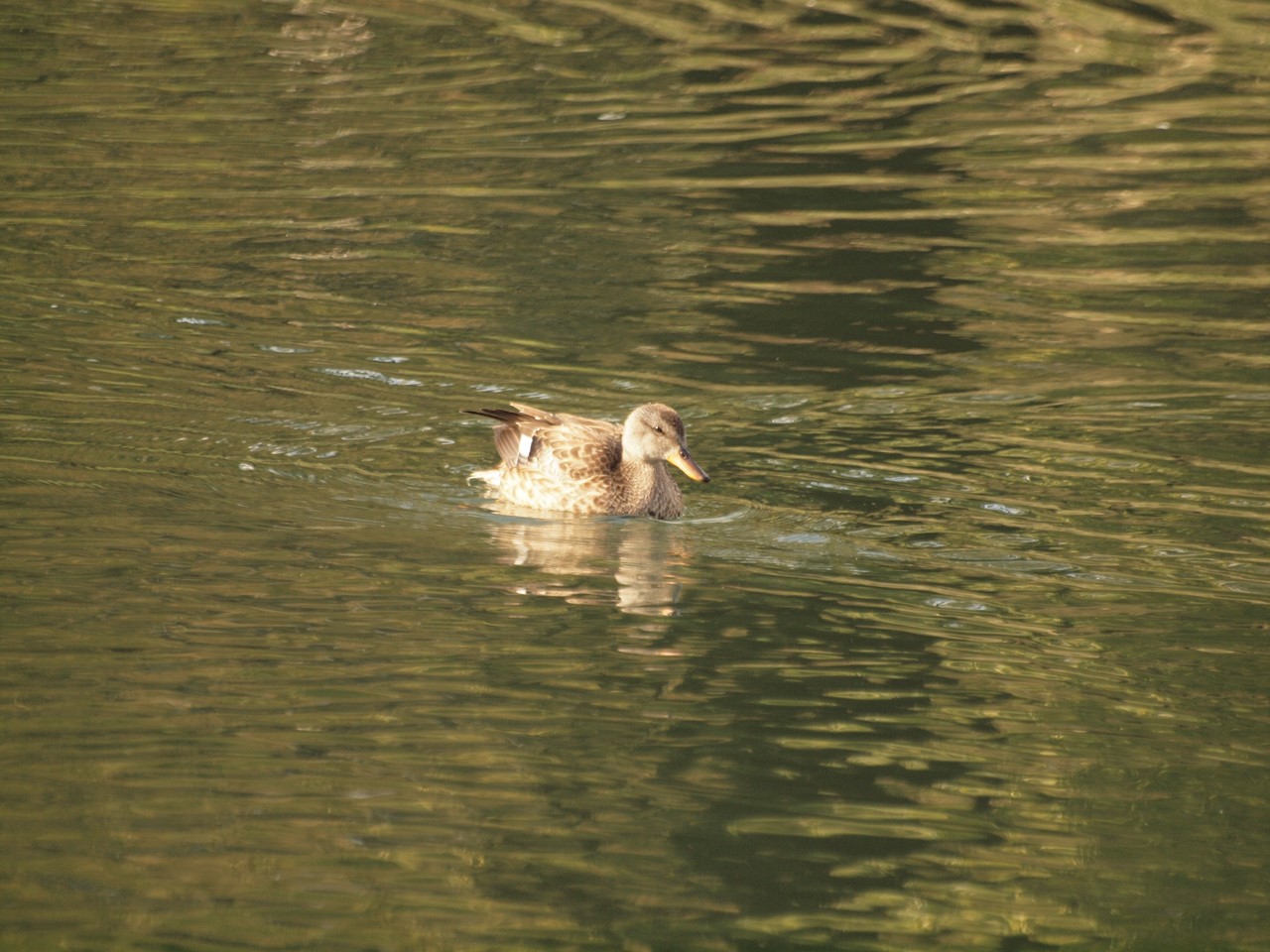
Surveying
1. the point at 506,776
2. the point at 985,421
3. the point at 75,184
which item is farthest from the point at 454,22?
the point at 506,776

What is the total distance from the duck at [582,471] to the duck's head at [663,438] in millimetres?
11

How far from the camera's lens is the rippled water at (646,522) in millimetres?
6691

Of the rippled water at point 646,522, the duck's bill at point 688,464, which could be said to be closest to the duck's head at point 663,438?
the duck's bill at point 688,464

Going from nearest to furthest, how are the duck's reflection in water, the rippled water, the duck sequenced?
the rippled water < the duck's reflection in water < the duck

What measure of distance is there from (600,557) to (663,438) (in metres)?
0.94

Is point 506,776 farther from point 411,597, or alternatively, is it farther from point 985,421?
point 985,421

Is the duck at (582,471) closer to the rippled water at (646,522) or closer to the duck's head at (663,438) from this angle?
the duck's head at (663,438)

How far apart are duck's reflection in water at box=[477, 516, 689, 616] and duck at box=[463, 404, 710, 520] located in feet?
0.31

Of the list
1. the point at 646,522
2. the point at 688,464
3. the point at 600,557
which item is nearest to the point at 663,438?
the point at 688,464

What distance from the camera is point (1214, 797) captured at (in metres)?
7.38

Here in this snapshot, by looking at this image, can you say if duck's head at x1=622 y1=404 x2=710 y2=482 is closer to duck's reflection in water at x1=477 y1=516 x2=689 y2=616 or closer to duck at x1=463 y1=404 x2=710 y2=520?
duck at x1=463 y1=404 x2=710 y2=520

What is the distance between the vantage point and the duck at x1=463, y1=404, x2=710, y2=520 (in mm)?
11336

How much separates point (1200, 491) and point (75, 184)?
10602mm

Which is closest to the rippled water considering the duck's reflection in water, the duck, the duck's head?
the duck's reflection in water
